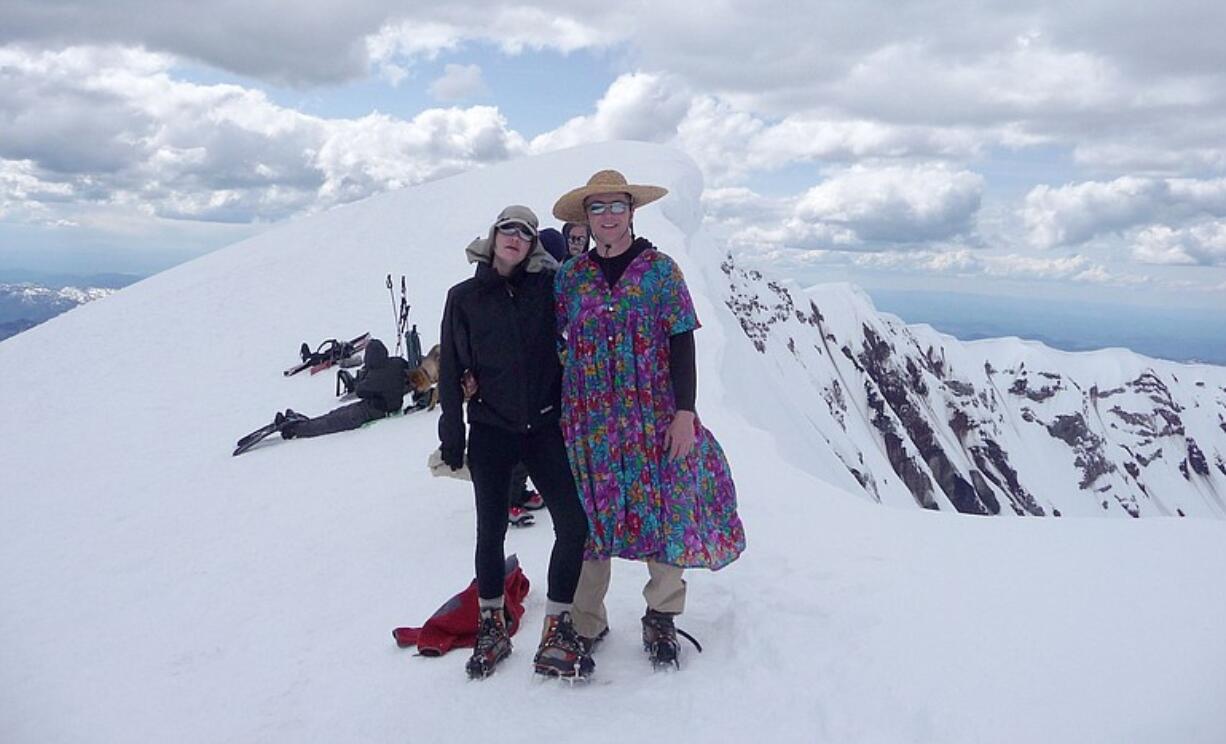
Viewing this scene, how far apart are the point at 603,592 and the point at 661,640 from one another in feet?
1.47

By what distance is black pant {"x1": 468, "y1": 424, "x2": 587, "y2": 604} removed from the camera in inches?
176

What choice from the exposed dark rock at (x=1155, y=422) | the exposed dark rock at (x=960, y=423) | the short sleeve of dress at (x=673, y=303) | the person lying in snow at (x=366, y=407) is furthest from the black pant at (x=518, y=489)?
the exposed dark rock at (x=1155, y=422)

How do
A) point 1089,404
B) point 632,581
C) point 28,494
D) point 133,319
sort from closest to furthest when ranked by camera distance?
point 632,581
point 28,494
point 133,319
point 1089,404

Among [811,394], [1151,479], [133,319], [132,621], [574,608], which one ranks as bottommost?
[1151,479]

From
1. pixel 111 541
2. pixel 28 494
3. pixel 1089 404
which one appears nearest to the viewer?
pixel 111 541

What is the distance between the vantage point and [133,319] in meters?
20.5

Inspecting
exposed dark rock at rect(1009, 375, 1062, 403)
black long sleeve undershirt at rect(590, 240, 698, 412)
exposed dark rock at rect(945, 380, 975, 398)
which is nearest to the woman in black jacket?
black long sleeve undershirt at rect(590, 240, 698, 412)

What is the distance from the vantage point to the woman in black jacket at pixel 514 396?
4.41 m

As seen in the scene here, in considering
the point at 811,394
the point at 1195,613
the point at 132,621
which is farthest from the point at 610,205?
the point at 811,394

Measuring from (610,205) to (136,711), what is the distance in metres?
4.29

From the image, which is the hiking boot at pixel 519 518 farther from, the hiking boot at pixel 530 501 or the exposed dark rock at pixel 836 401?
the exposed dark rock at pixel 836 401

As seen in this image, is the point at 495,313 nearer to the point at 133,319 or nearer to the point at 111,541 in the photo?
the point at 111,541

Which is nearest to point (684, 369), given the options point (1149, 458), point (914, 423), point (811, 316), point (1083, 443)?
point (811, 316)

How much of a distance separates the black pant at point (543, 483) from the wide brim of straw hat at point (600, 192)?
1.29 meters
